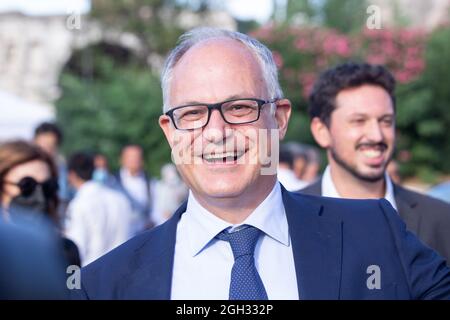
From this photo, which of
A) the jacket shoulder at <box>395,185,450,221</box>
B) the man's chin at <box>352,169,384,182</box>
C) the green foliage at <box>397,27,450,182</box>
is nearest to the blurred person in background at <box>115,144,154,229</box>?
the man's chin at <box>352,169,384,182</box>

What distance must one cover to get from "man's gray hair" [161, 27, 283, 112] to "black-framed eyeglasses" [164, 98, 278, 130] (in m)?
0.08

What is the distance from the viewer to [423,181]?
1872 centimetres

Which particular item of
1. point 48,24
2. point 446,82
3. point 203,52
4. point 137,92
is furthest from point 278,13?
point 203,52

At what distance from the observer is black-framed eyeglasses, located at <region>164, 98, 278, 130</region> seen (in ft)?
6.91

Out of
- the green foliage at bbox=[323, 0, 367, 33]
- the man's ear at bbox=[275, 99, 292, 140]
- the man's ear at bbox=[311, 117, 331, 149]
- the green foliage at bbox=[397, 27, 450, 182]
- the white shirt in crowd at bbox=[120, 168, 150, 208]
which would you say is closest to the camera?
the man's ear at bbox=[275, 99, 292, 140]

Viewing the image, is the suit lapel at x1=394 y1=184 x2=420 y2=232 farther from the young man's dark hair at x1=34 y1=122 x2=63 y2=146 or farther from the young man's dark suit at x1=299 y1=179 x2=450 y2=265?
the young man's dark hair at x1=34 y1=122 x2=63 y2=146

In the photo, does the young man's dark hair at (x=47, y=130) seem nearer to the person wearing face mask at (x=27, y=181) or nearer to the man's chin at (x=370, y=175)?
the person wearing face mask at (x=27, y=181)

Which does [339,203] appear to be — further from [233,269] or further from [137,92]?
[137,92]

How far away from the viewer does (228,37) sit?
224cm

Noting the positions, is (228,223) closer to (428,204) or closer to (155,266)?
(155,266)

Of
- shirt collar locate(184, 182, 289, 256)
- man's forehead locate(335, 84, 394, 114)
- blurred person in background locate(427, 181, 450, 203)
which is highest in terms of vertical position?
man's forehead locate(335, 84, 394, 114)

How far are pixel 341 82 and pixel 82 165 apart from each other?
136 inches

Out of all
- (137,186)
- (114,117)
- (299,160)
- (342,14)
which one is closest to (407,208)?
(137,186)
